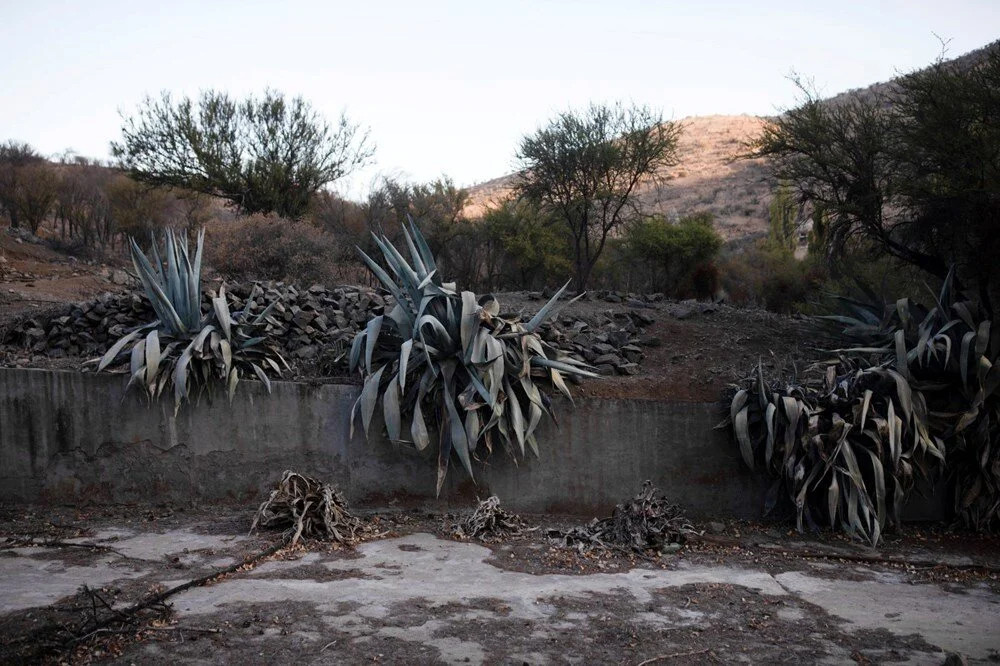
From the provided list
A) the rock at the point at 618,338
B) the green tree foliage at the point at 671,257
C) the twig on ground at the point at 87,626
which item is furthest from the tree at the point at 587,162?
the twig on ground at the point at 87,626

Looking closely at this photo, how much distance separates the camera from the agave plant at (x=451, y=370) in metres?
8.22

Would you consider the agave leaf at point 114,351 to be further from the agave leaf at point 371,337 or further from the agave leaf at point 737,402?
the agave leaf at point 737,402

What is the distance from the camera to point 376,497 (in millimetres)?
8586

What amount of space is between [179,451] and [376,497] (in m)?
1.98

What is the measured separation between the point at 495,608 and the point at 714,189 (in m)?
44.9

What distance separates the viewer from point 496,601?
6.01 metres

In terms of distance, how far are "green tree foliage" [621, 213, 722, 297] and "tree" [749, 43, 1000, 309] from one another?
8995mm

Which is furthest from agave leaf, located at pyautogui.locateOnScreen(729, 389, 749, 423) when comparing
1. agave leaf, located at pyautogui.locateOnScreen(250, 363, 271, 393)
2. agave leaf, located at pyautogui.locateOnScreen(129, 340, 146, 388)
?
agave leaf, located at pyautogui.locateOnScreen(129, 340, 146, 388)

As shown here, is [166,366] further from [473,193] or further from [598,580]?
[473,193]

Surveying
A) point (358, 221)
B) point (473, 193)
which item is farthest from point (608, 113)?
point (473, 193)

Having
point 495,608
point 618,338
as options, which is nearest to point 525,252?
A: point 618,338

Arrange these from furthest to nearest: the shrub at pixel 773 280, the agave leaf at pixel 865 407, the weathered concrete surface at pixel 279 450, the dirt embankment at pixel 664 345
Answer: the shrub at pixel 773 280 → the dirt embankment at pixel 664 345 → the weathered concrete surface at pixel 279 450 → the agave leaf at pixel 865 407

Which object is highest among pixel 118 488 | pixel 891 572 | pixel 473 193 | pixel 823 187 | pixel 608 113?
pixel 473 193

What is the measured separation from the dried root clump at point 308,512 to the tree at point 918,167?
6.98 metres
